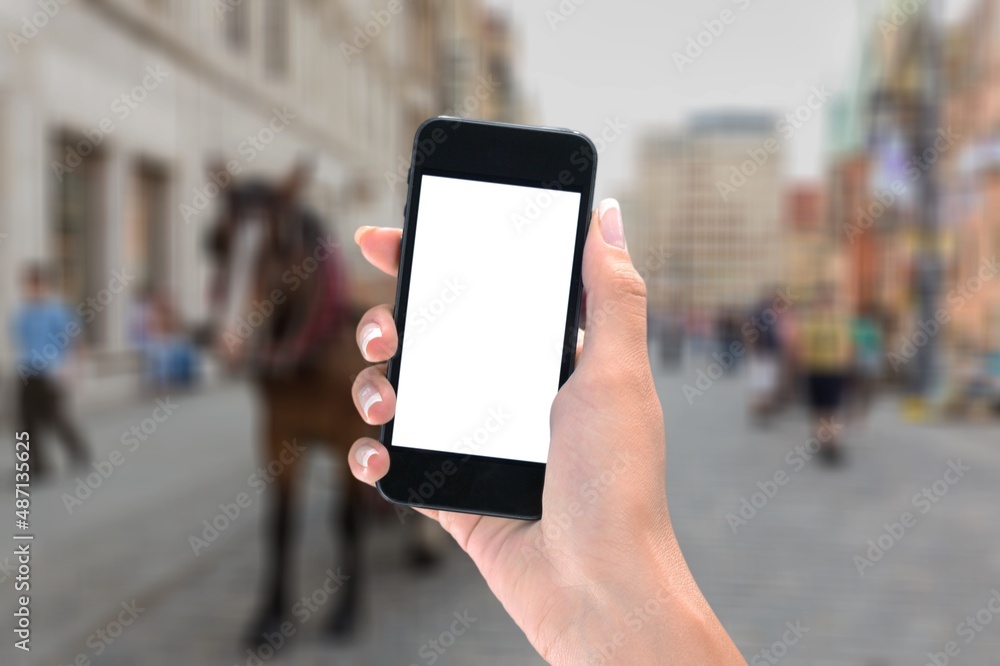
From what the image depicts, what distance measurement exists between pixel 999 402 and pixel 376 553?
14.0 m

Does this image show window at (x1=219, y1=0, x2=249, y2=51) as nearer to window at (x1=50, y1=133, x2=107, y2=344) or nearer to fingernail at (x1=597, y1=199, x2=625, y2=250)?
window at (x1=50, y1=133, x2=107, y2=344)

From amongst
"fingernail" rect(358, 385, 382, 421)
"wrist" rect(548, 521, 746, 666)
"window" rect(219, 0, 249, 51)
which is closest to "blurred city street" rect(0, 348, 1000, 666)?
"fingernail" rect(358, 385, 382, 421)

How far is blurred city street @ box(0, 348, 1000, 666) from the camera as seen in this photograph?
5012 millimetres

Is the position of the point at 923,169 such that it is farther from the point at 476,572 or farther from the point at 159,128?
the point at 476,572

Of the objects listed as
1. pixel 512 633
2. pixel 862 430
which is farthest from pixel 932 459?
pixel 512 633

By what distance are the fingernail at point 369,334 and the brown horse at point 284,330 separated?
274 cm

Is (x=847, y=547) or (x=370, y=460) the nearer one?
(x=370, y=460)

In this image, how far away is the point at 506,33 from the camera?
8194cm

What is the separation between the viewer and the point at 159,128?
17.9m

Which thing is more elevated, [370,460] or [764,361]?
[370,460]

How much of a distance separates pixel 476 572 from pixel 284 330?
8.00 ft

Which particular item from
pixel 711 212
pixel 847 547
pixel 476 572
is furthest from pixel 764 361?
pixel 711 212

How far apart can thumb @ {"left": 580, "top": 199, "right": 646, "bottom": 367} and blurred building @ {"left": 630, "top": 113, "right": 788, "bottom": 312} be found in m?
124

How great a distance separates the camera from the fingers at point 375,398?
2.05 m
